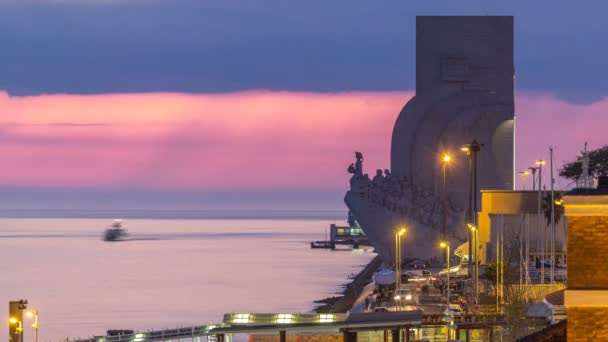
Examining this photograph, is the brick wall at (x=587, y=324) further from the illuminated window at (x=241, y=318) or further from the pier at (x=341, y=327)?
the illuminated window at (x=241, y=318)

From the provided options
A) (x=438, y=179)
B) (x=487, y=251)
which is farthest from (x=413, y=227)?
(x=487, y=251)

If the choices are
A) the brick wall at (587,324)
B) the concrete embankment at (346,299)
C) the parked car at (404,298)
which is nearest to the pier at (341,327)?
the parked car at (404,298)

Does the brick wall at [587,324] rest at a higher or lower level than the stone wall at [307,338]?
higher

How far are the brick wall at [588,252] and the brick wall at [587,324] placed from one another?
0.87 feet

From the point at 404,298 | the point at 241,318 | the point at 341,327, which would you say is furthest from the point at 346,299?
the point at 341,327

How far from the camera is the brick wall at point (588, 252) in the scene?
17500 millimetres

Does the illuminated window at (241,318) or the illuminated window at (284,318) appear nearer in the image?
the illuminated window at (284,318)

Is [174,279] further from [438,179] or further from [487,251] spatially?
[487,251]

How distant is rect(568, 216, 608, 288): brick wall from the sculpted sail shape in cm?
10033

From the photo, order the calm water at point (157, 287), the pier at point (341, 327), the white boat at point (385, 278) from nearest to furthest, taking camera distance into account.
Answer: the pier at point (341, 327), the white boat at point (385, 278), the calm water at point (157, 287)

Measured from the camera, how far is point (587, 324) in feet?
57.7

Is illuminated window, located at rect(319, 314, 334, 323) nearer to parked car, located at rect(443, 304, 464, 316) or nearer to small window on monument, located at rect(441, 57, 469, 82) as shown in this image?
parked car, located at rect(443, 304, 464, 316)

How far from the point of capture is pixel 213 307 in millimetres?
98875

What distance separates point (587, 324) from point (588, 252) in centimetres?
79
